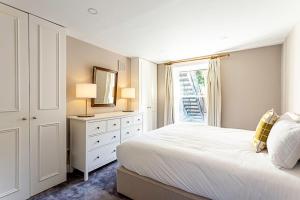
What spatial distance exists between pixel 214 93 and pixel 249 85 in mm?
716

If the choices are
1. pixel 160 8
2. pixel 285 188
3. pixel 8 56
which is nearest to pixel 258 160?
pixel 285 188

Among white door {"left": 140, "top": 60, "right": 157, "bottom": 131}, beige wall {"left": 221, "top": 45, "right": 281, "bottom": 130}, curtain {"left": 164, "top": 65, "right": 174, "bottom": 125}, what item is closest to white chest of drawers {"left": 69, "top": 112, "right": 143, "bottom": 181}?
white door {"left": 140, "top": 60, "right": 157, "bottom": 131}

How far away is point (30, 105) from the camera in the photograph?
1938 mm

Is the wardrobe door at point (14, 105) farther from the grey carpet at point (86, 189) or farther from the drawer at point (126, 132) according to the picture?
the drawer at point (126, 132)

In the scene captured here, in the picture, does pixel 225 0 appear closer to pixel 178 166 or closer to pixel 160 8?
pixel 160 8

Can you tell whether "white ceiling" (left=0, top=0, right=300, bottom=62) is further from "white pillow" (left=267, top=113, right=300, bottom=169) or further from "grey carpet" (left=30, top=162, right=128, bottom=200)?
"grey carpet" (left=30, top=162, right=128, bottom=200)

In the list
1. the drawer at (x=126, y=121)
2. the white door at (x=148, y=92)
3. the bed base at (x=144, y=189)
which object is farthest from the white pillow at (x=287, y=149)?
the white door at (x=148, y=92)

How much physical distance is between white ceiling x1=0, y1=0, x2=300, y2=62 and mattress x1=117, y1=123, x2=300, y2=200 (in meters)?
1.60

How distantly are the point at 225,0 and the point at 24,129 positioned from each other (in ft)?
9.09

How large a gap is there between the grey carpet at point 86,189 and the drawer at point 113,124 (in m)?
0.73

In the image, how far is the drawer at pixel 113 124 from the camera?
2.72m

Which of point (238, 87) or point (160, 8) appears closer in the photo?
point (160, 8)

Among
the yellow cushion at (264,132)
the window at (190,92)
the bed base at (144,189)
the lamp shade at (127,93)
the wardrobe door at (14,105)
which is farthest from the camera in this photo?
the window at (190,92)

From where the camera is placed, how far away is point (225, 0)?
1716 millimetres
